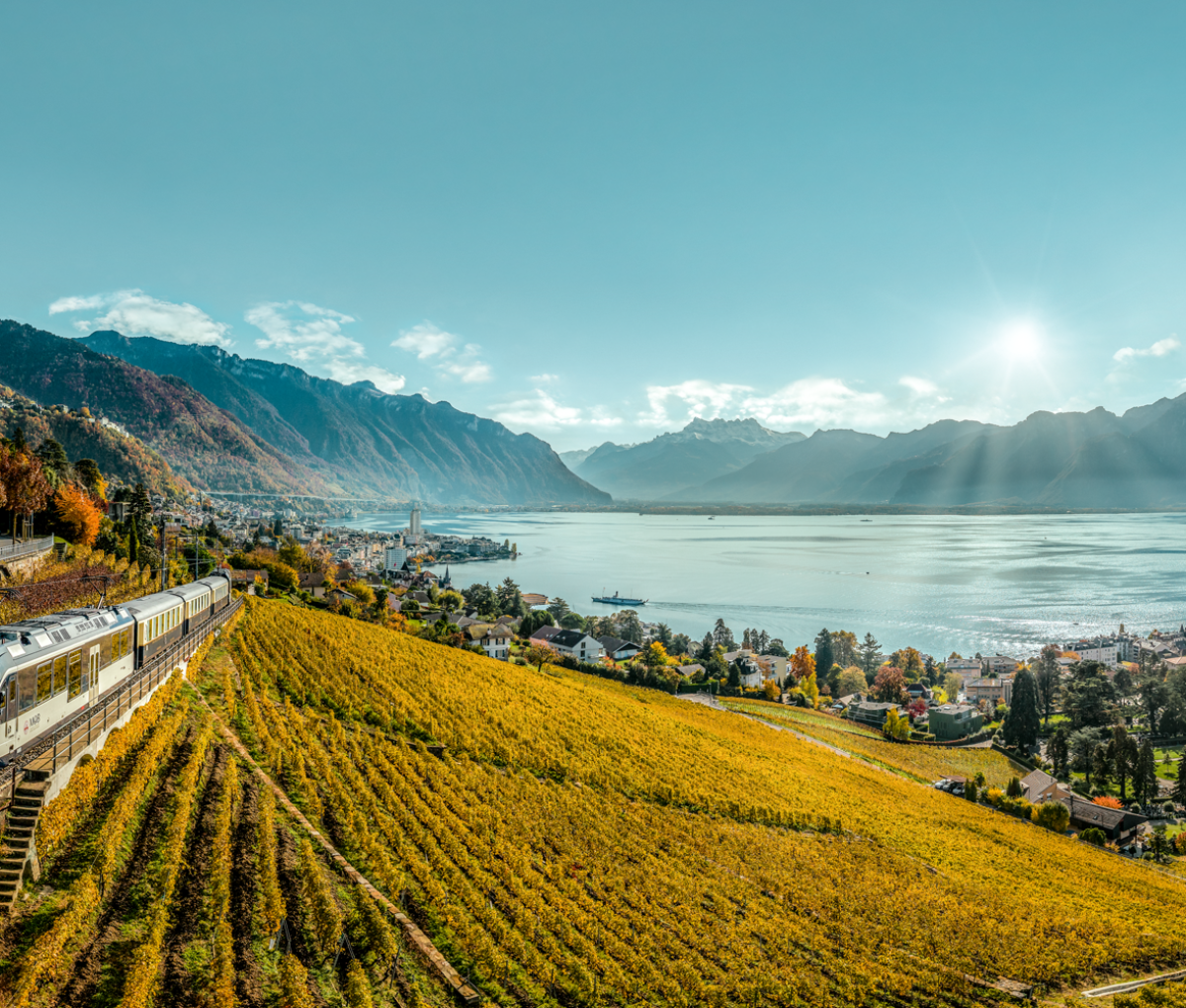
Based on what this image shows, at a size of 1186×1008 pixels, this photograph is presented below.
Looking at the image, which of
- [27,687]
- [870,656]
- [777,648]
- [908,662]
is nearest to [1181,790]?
[908,662]

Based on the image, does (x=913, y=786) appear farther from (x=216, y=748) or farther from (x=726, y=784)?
(x=216, y=748)

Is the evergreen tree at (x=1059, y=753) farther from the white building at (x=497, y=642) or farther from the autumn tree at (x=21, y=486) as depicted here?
the autumn tree at (x=21, y=486)

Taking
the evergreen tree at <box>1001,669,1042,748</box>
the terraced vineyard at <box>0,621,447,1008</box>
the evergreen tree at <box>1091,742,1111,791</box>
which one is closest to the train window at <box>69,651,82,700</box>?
the terraced vineyard at <box>0,621,447,1008</box>

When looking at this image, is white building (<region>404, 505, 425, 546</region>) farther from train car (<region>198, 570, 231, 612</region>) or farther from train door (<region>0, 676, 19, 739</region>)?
train door (<region>0, 676, 19, 739</region>)

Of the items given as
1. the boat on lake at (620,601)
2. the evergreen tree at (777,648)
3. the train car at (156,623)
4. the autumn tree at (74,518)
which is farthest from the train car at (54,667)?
the boat on lake at (620,601)

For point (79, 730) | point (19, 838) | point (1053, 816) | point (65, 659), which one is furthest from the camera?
point (1053, 816)

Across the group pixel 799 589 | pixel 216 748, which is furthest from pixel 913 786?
pixel 799 589

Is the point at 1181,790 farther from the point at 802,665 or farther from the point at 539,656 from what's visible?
the point at 539,656
